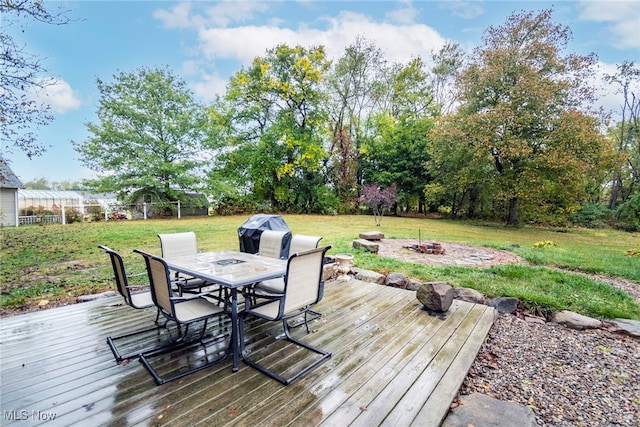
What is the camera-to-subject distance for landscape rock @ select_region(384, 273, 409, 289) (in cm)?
401

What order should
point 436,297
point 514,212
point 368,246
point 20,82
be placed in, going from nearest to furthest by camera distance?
1. point 436,297
2. point 20,82
3. point 368,246
4. point 514,212

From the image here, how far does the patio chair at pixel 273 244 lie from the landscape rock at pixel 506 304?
2619 mm

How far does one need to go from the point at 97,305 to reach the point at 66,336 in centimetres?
82

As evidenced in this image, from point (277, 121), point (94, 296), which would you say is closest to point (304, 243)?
point (94, 296)

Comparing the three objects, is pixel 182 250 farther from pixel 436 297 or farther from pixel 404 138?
pixel 404 138

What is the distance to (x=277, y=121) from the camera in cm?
1700

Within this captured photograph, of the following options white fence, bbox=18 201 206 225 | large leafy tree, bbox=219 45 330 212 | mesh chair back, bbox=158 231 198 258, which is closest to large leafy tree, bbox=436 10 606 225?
large leafy tree, bbox=219 45 330 212

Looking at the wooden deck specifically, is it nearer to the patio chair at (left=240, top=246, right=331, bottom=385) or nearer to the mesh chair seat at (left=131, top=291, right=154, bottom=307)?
the patio chair at (left=240, top=246, right=331, bottom=385)

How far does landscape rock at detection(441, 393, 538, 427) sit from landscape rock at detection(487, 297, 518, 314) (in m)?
1.81

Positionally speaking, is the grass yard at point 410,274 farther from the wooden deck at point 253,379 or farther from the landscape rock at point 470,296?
the wooden deck at point 253,379

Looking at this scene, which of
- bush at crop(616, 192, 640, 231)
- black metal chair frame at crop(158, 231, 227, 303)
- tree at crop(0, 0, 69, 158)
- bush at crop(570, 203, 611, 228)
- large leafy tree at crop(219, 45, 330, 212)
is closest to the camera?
black metal chair frame at crop(158, 231, 227, 303)

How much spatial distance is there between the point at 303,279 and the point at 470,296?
8.06 ft

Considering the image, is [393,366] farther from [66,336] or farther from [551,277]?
[551,277]

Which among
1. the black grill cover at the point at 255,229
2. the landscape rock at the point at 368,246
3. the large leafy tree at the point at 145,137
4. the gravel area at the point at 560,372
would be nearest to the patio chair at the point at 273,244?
the black grill cover at the point at 255,229
